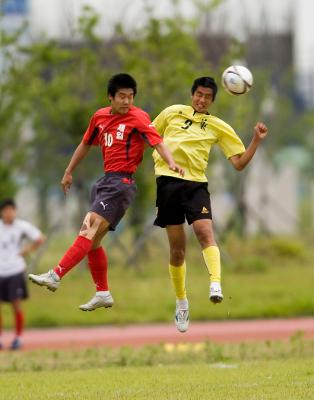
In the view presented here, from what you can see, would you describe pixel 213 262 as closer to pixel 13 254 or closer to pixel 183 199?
pixel 183 199

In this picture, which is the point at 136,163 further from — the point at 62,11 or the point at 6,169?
the point at 62,11

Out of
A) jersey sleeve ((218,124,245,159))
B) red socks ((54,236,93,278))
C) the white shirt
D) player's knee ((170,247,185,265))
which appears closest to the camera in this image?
red socks ((54,236,93,278))

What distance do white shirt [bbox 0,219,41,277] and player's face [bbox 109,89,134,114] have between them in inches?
277

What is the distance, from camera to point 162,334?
2092 centimetres

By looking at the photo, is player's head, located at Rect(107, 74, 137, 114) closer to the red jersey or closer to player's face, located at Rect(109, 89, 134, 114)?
player's face, located at Rect(109, 89, 134, 114)

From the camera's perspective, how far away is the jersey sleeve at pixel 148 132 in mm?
12328

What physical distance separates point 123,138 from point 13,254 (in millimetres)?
7264

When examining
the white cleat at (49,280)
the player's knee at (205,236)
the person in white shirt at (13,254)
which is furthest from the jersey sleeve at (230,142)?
the person in white shirt at (13,254)

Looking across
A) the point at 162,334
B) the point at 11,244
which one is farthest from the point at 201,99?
the point at 162,334

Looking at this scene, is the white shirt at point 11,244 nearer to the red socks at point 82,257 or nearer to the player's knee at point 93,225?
the red socks at point 82,257

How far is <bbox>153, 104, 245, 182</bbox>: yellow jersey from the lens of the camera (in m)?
12.9

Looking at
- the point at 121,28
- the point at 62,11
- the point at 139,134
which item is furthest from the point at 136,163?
the point at 62,11

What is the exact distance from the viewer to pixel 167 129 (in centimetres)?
1317

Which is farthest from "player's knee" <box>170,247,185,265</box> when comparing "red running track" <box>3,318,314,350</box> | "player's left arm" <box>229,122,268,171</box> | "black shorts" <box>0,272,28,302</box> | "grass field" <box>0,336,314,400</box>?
"black shorts" <box>0,272,28,302</box>
